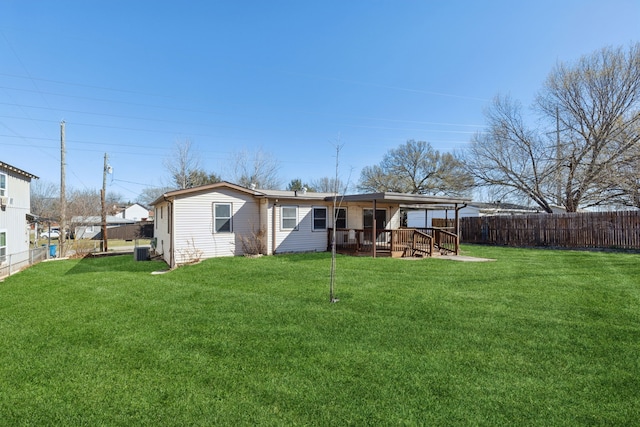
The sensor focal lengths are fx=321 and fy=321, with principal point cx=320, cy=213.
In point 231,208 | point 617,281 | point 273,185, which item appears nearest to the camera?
point 617,281

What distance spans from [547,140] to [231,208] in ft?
68.3

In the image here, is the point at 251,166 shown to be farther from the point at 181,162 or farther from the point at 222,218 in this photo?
the point at 222,218

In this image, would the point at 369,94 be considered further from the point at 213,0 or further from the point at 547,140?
the point at 547,140

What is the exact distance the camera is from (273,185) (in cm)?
3384

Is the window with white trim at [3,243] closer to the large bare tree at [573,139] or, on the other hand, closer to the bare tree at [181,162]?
the bare tree at [181,162]

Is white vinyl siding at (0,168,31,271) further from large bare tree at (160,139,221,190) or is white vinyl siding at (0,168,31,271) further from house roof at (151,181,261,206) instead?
large bare tree at (160,139,221,190)

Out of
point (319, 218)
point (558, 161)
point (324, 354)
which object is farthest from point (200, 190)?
point (558, 161)

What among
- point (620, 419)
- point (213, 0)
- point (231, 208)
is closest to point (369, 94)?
point (213, 0)

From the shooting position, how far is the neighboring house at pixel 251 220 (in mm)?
11906

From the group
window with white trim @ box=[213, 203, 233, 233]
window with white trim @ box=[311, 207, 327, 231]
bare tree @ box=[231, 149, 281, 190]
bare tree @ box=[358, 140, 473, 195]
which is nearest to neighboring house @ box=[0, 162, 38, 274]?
window with white trim @ box=[213, 203, 233, 233]

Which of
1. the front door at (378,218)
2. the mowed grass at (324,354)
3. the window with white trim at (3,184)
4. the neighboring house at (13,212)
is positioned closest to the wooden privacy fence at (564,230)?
the front door at (378,218)

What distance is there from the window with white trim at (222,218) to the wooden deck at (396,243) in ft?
14.8

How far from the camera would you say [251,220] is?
13.5m

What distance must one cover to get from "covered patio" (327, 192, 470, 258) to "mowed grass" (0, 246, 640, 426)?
5.26 m
